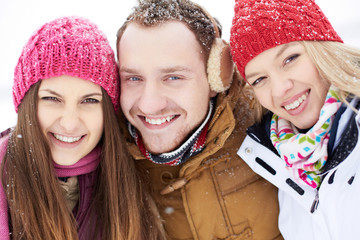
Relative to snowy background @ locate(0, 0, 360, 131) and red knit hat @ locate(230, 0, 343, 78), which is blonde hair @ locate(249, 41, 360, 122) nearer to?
red knit hat @ locate(230, 0, 343, 78)

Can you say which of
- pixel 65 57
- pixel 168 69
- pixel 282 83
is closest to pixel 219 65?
pixel 168 69

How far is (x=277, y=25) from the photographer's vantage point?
1911mm

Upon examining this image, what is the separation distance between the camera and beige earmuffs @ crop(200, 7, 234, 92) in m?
2.28

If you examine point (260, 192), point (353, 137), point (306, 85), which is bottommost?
point (260, 192)

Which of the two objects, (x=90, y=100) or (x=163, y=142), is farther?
(x=163, y=142)

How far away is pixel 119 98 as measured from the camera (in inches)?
90.9

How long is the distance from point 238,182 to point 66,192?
45.4 inches

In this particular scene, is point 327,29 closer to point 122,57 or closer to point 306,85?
point 306,85

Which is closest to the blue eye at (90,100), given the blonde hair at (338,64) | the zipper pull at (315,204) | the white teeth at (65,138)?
the white teeth at (65,138)

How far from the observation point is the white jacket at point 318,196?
1.88 metres

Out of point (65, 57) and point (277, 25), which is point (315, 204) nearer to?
point (277, 25)

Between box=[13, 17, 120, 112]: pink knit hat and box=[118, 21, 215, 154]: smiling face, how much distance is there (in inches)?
5.7

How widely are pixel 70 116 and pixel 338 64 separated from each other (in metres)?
1.54

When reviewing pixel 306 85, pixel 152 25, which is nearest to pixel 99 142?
pixel 152 25
